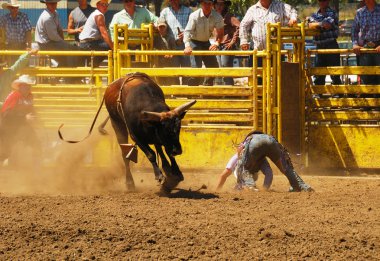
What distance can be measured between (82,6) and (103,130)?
4.53 meters

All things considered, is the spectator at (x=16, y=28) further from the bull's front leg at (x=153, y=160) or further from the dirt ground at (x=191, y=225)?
the bull's front leg at (x=153, y=160)

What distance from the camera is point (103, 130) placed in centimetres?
1162

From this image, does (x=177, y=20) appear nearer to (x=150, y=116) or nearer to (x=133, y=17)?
(x=133, y=17)

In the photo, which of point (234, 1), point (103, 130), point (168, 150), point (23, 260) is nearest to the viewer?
point (23, 260)

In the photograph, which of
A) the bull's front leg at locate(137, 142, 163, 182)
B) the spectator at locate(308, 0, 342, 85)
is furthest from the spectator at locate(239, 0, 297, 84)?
the bull's front leg at locate(137, 142, 163, 182)

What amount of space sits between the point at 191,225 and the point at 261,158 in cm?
258

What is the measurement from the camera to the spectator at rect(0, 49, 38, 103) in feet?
41.7

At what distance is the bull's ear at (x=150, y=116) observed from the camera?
970 cm

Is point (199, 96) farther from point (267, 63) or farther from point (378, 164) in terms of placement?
point (378, 164)

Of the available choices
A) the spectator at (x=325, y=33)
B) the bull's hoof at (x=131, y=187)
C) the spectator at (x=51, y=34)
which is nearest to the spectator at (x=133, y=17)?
the spectator at (x=51, y=34)

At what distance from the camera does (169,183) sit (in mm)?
10023

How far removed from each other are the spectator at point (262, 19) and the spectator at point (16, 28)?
3794mm

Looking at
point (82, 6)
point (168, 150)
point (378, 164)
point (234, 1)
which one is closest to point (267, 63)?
point (378, 164)

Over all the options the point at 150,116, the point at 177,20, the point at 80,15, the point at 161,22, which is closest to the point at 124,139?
A: the point at 150,116
